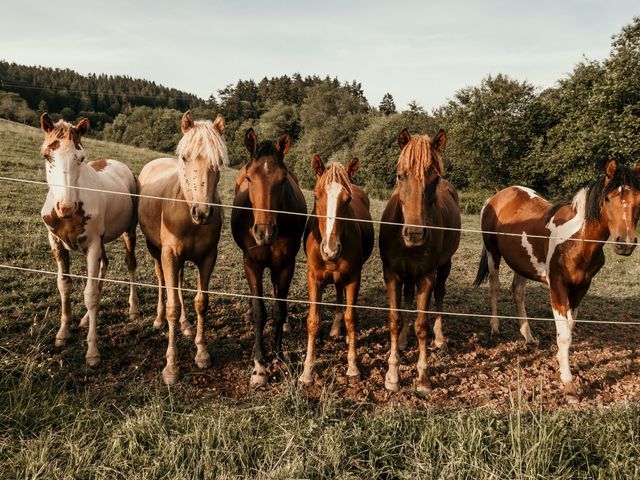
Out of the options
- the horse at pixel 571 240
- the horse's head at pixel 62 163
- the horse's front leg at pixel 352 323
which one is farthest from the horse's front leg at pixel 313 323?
the horse's head at pixel 62 163

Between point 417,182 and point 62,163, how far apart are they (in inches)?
139

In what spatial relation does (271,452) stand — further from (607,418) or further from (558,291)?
(558,291)

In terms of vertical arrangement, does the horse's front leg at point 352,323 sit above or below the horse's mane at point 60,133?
below

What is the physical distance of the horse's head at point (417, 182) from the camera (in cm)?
390

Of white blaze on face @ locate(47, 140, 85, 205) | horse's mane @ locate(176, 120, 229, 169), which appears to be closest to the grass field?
white blaze on face @ locate(47, 140, 85, 205)

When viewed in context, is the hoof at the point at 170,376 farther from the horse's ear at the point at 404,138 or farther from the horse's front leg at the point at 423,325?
the horse's ear at the point at 404,138

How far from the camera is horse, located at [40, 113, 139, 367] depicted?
13.5 feet

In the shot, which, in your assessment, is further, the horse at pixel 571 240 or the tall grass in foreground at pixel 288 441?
the horse at pixel 571 240

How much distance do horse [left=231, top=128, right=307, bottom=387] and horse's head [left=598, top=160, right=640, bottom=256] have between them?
10.7 ft

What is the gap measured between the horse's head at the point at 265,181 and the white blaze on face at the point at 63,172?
1.76 metres

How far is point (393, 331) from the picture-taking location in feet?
15.2

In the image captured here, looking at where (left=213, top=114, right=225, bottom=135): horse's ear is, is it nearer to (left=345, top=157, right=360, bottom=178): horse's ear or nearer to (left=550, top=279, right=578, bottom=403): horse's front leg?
(left=345, top=157, right=360, bottom=178): horse's ear

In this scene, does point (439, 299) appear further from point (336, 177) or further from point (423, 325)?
point (336, 177)

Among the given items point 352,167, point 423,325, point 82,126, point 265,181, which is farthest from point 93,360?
point 423,325
